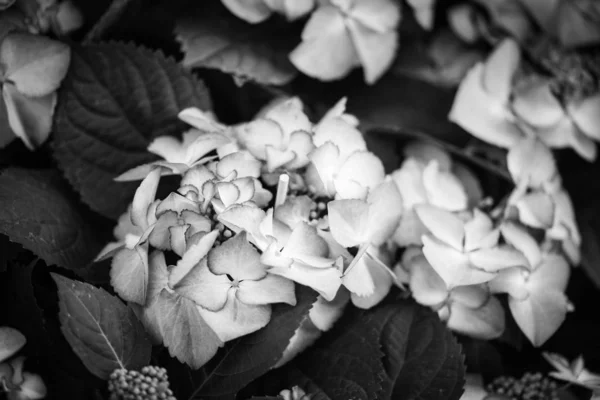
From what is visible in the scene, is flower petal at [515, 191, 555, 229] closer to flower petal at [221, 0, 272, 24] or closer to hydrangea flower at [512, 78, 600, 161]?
hydrangea flower at [512, 78, 600, 161]

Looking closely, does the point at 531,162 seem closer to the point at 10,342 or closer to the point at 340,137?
the point at 340,137

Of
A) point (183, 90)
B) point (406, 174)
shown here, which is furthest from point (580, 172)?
point (183, 90)

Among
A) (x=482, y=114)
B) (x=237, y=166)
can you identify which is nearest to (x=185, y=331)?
(x=237, y=166)

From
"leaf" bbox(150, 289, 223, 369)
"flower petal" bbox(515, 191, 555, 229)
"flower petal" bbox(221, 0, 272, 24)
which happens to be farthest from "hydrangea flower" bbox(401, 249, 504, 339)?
"flower petal" bbox(221, 0, 272, 24)

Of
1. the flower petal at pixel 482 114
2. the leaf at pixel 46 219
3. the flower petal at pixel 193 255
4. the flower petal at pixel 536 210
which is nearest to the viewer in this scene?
the flower petal at pixel 193 255

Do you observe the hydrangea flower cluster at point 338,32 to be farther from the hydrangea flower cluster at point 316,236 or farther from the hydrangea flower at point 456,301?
the hydrangea flower at point 456,301

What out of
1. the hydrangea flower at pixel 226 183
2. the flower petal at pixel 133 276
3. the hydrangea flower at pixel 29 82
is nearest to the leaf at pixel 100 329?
the flower petal at pixel 133 276
